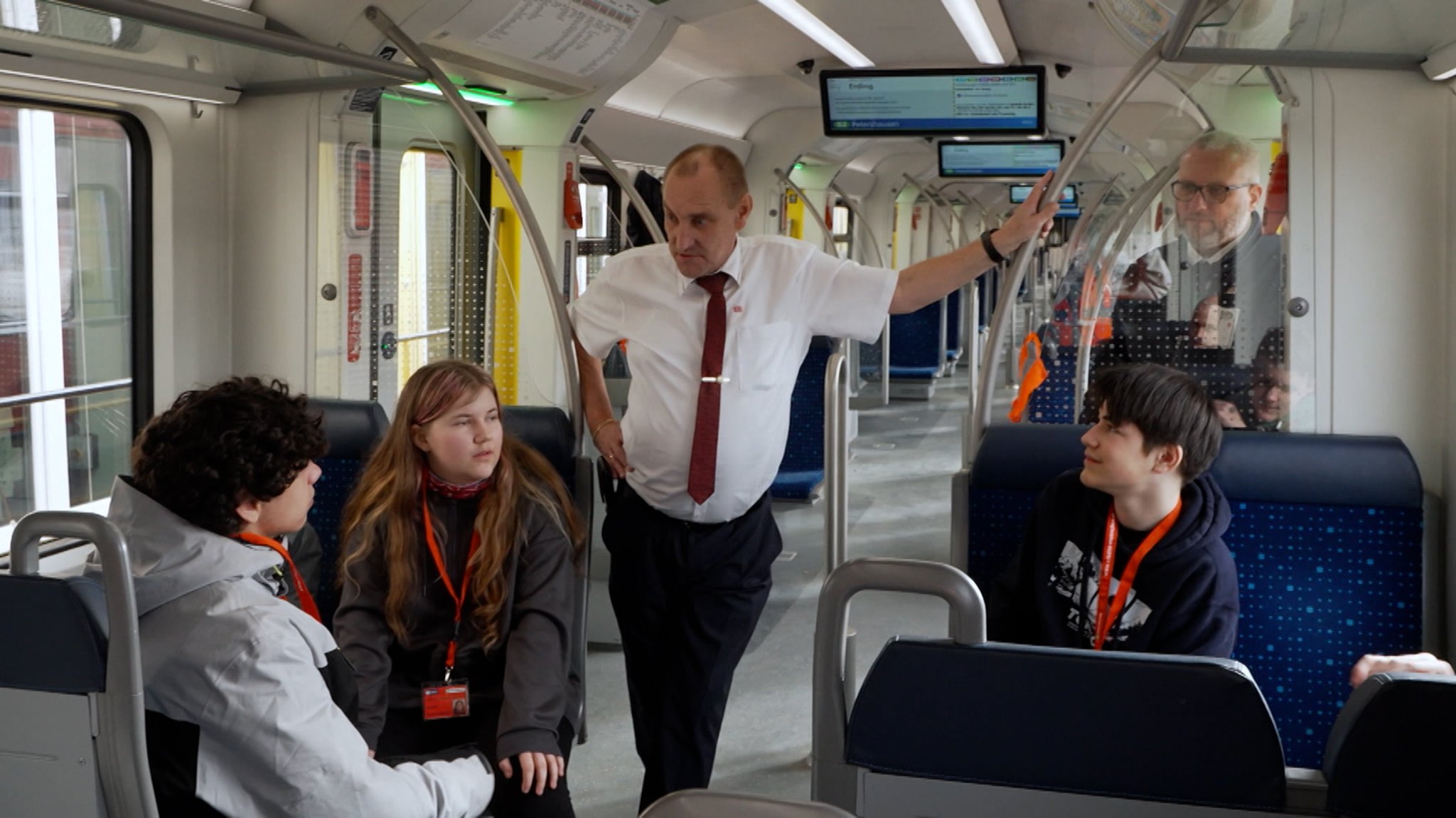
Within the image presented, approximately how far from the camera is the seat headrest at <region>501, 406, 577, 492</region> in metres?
3.54

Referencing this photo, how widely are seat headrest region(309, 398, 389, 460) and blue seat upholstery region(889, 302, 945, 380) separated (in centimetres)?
1241

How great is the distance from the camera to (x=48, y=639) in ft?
6.46

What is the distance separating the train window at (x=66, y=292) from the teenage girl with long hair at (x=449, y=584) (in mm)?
1454

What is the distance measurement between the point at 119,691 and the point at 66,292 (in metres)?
2.34

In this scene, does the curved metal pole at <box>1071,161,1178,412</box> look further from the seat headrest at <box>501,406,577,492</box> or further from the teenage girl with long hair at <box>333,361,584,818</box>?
the teenage girl with long hair at <box>333,361,584,818</box>

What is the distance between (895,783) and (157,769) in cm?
112

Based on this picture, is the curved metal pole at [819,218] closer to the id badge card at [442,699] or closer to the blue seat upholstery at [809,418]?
the blue seat upholstery at [809,418]

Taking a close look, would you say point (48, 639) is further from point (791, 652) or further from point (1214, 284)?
point (791, 652)

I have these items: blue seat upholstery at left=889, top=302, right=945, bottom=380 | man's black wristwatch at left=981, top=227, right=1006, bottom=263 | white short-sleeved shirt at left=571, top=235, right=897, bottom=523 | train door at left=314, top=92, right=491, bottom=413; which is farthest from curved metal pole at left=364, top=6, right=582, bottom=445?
blue seat upholstery at left=889, top=302, right=945, bottom=380

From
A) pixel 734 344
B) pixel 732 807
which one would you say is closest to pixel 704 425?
pixel 734 344

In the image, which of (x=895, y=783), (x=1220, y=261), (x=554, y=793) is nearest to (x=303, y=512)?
(x=554, y=793)

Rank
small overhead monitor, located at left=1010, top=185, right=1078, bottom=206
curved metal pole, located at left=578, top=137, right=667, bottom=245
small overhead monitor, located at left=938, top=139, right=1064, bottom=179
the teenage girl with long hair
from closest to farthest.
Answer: the teenage girl with long hair
curved metal pole, located at left=578, top=137, right=667, bottom=245
small overhead monitor, located at left=938, top=139, right=1064, bottom=179
small overhead monitor, located at left=1010, top=185, right=1078, bottom=206

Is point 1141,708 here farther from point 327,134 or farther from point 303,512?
point 327,134

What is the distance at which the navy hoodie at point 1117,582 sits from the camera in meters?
2.41
